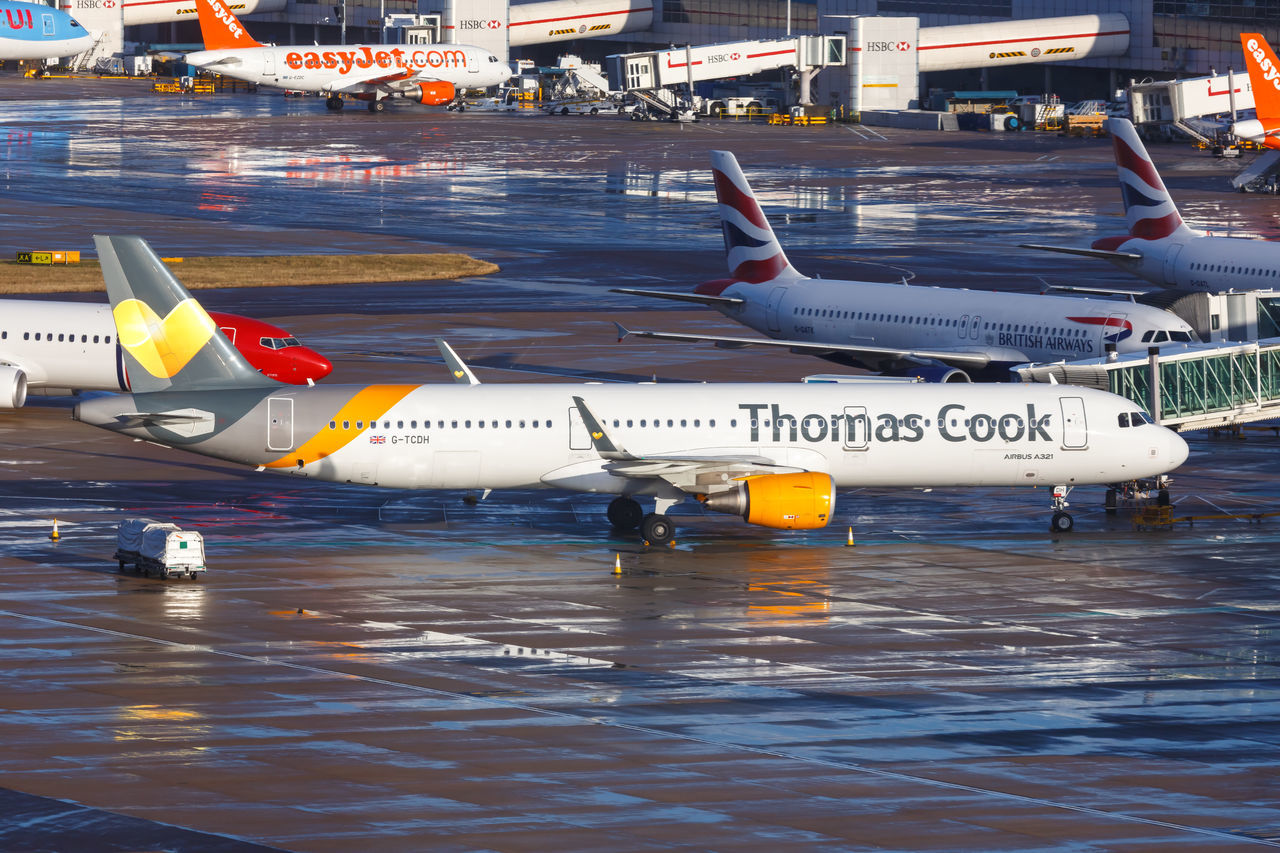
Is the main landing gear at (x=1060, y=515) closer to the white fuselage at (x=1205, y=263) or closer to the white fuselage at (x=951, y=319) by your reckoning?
the white fuselage at (x=951, y=319)

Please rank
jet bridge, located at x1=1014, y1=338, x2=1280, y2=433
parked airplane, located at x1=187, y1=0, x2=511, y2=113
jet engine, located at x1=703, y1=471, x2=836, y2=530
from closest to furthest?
jet engine, located at x1=703, y1=471, x2=836, y2=530
jet bridge, located at x1=1014, y1=338, x2=1280, y2=433
parked airplane, located at x1=187, y1=0, x2=511, y2=113

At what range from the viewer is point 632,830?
94.8ft

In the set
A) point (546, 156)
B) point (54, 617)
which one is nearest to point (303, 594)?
point (54, 617)

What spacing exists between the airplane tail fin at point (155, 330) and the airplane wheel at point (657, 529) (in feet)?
34.5

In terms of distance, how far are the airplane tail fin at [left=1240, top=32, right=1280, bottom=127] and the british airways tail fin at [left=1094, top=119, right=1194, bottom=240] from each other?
2949 cm

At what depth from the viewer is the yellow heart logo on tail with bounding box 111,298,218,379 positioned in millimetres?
49562

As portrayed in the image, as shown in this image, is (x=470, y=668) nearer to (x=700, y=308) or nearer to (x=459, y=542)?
(x=459, y=542)

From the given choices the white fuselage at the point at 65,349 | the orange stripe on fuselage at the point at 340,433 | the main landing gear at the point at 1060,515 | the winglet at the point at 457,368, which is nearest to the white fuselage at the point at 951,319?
the main landing gear at the point at 1060,515

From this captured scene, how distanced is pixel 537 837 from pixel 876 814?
521 cm

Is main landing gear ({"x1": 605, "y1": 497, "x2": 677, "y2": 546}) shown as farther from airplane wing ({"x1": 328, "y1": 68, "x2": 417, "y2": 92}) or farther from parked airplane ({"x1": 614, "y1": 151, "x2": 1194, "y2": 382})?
airplane wing ({"x1": 328, "y1": 68, "x2": 417, "y2": 92})

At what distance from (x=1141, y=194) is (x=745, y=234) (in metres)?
21.2

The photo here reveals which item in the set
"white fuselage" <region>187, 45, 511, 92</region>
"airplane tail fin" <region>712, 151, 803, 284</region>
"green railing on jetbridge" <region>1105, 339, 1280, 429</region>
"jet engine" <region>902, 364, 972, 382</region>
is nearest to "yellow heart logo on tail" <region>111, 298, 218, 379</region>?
"jet engine" <region>902, 364, 972, 382</region>

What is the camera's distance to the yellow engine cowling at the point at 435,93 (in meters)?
196

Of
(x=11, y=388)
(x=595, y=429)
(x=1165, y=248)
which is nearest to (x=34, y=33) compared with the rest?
(x=11, y=388)
